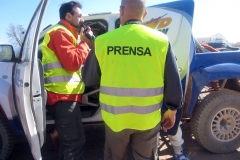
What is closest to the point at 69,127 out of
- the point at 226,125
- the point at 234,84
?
the point at 226,125

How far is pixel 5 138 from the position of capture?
282 centimetres

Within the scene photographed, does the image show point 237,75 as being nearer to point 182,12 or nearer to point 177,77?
point 182,12

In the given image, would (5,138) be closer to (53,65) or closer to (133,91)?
(53,65)

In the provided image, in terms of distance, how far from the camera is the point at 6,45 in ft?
7.97

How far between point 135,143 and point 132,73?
0.63m

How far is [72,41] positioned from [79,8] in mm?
447

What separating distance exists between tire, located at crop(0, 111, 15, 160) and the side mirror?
0.75 meters

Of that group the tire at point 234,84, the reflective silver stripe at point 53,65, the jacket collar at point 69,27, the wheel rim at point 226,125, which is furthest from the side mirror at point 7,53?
the tire at point 234,84

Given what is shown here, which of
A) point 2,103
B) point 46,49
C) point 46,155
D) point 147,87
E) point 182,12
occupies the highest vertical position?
point 182,12

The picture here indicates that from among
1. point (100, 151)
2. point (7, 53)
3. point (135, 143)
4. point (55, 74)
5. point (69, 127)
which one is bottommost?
point (100, 151)

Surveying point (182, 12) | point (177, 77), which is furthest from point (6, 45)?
point (182, 12)

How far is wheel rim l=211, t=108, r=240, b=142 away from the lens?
3.02 meters

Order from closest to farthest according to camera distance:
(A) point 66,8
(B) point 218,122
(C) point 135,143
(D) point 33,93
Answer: (C) point 135,143 < (D) point 33,93 < (A) point 66,8 < (B) point 218,122

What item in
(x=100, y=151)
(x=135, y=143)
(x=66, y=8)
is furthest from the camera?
(x=100, y=151)
